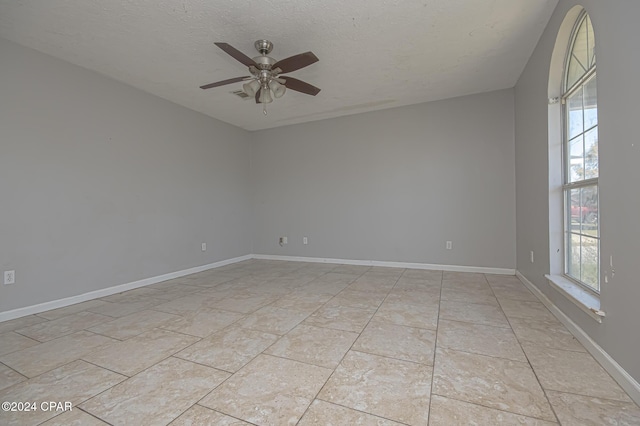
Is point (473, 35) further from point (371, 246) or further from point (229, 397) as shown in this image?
point (229, 397)

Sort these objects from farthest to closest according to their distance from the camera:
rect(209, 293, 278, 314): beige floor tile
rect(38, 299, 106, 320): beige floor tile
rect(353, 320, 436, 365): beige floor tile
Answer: rect(209, 293, 278, 314): beige floor tile
rect(38, 299, 106, 320): beige floor tile
rect(353, 320, 436, 365): beige floor tile

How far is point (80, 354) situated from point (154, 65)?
281cm

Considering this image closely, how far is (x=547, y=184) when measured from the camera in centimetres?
250

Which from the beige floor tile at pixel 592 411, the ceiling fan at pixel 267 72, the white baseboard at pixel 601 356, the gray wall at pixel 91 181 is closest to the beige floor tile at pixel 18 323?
the gray wall at pixel 91 181

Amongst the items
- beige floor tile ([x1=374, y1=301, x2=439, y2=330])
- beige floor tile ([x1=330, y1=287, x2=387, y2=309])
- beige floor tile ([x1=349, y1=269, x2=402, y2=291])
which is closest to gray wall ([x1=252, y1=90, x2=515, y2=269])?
beige floor tile ([x1=349, y1=269, x2=402, y2=291])

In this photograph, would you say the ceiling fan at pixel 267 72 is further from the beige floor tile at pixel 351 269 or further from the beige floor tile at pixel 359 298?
the beige floor tile at pixel 351 269

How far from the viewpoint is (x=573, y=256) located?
229 cm

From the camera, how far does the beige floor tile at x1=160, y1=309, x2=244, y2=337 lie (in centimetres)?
222

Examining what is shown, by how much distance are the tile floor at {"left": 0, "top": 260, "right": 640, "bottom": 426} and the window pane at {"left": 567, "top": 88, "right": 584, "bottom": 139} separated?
1570 millimetres

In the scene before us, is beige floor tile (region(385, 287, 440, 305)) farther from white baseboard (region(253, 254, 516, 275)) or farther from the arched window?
the arched window

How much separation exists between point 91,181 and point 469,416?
13.1ft

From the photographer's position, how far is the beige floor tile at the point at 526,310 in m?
2.38

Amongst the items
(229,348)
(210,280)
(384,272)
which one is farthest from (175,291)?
(384,272)

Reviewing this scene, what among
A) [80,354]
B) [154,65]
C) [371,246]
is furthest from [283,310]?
[154,65]
